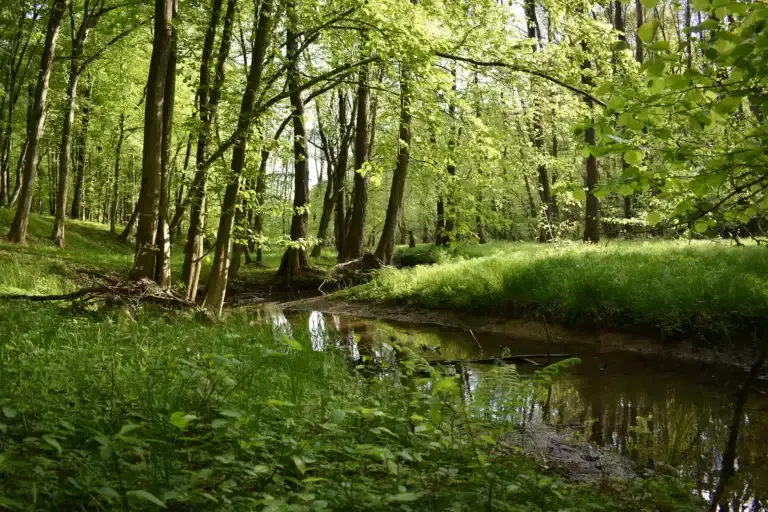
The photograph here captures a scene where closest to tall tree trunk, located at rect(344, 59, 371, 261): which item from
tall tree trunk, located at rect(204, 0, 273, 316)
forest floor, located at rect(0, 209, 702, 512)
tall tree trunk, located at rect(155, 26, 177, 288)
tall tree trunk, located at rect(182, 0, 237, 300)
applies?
tall tree trunk, located at rect(182, 0, 237, 300)

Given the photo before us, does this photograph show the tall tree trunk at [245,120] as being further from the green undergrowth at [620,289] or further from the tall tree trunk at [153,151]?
the green undergrowth at [620,289]

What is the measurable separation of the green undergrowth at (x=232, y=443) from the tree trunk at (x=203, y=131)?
4.38 meters

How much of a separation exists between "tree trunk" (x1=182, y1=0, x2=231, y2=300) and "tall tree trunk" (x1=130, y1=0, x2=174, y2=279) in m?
0.61

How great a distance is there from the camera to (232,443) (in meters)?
3.08

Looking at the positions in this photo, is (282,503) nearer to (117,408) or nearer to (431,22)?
A: (117,408)

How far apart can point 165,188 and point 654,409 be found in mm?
8129

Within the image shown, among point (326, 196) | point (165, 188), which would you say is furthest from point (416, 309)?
point (326, 196)

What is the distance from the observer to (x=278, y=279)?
63.7 ft

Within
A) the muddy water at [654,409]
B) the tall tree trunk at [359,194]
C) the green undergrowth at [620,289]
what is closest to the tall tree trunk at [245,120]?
the muddy water at [654,409]

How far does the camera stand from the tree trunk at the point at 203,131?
9.27 meters

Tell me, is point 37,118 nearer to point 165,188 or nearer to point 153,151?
point 165,188


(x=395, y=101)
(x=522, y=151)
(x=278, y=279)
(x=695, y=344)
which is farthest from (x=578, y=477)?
(x=278, y=279)

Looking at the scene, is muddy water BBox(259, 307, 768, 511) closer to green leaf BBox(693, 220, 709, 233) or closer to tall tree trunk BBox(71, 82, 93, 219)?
green leaf BBox(693, 220, 709, 233)

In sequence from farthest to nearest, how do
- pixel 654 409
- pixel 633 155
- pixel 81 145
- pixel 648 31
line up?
pixel 81 145 → pixel 654 409 → pixel 633 155 → pixel 648 31
